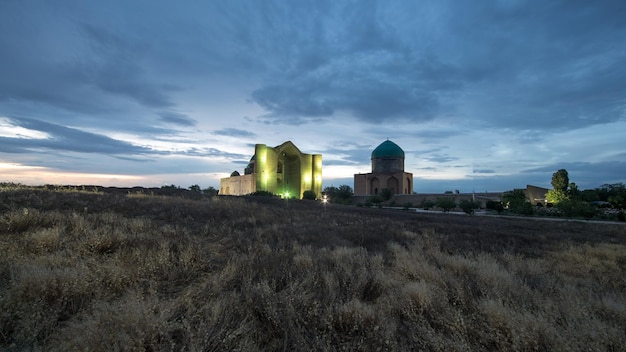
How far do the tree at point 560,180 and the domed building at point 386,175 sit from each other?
2604 centimetres

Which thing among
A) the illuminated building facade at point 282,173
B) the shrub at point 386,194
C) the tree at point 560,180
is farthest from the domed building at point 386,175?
the tree at point 560,180

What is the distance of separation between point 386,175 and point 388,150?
6.24 m

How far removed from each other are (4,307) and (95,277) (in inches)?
32.2

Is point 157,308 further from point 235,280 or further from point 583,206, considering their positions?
point 583,206

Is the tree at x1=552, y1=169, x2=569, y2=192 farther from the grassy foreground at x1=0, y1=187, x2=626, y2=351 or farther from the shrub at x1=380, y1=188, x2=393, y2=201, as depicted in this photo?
the grassy foreground at x1=0, y1=187, x2=626, y2=351

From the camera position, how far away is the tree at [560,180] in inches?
2058

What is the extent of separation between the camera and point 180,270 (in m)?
4.57

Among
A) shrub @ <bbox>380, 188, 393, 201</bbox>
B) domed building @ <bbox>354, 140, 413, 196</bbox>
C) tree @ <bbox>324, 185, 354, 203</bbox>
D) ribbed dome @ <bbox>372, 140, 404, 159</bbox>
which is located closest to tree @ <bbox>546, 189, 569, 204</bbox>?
domed building @ <bbox>354, 140, 413, 196</bbox>

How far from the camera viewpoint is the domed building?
6119cm

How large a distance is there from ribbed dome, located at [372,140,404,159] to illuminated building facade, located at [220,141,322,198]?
17.2 metres

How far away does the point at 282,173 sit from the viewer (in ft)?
172

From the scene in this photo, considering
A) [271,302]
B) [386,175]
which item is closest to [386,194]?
→ [386,175]

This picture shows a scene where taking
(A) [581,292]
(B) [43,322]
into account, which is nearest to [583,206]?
(A) [581,292]

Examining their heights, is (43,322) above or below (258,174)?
below
